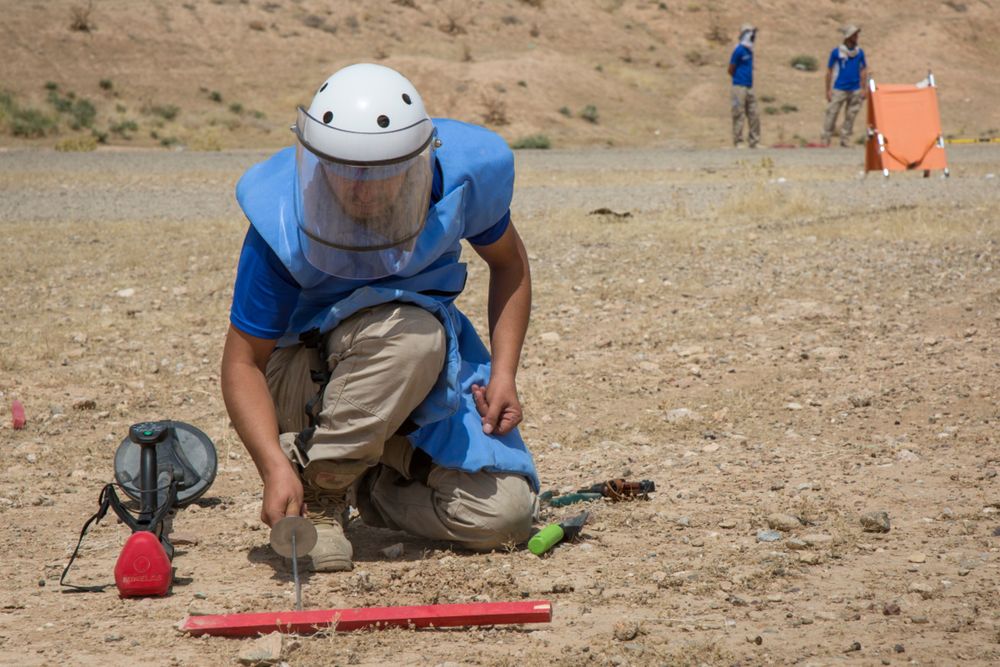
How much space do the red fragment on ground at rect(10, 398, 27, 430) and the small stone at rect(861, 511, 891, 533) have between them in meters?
3.35

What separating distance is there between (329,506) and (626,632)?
1065 mm

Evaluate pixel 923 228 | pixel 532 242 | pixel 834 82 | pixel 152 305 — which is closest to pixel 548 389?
pixel 152 305

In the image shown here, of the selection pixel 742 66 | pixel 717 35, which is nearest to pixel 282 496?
pixel 742 66

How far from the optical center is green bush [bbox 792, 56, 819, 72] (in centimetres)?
3378

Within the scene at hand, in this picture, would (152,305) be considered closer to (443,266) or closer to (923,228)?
(443,266)

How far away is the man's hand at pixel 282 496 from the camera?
3.15 m

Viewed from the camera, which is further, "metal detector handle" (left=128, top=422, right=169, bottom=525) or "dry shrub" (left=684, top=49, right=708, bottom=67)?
"dry shrub" (left=684, top=49, right=708, bottom=67)

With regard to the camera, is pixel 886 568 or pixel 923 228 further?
pixel 923 228

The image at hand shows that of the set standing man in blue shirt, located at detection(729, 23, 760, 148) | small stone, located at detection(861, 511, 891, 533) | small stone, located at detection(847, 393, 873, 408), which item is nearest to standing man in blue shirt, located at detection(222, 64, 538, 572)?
small stone, located at detection(861, 511, 891, 533)

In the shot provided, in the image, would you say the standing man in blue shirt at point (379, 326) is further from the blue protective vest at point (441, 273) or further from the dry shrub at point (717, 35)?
the dry shrub at point (717, 35)

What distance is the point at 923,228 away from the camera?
866cm

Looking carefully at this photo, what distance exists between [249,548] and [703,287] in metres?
4.08

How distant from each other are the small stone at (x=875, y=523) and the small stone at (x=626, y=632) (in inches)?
39.2

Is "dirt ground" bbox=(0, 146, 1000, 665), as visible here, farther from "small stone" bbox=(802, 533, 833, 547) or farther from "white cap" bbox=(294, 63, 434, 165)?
"white cap" bbox=(294, 63, 434, 165)
